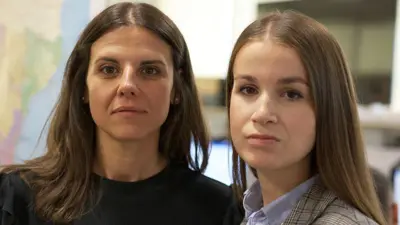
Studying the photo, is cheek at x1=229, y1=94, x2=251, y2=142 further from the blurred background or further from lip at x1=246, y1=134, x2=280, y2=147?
the blurred background

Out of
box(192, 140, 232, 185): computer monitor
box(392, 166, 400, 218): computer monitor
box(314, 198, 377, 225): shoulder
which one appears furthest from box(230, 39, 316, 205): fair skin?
box(192, 140, 232, 185): computer monitor

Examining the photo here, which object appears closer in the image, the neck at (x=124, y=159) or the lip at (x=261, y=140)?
the lip at (x=261, y=140)

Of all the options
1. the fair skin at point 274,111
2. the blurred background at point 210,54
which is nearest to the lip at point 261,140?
the fair skin at point 274,111

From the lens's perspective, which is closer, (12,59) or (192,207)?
(192,207)

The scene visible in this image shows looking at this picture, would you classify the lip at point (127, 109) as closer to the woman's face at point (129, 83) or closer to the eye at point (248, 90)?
the woman's face at point (129, 83)

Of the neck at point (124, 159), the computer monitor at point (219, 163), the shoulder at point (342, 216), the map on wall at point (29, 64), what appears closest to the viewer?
the shoulder at point (342, 216)

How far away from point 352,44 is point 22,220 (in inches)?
67.1

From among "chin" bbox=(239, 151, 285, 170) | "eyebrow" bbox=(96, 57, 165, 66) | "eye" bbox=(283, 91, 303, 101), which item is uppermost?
"eyebrow" bbox=(96, 57, 165, 66)

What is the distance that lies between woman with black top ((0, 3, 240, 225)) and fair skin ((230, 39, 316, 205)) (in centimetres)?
33

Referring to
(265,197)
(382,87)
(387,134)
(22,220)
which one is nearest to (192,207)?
(265,197)

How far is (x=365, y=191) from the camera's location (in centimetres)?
98

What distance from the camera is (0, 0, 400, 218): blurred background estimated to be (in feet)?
6.02

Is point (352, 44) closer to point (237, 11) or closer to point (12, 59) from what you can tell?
point (237, 11)

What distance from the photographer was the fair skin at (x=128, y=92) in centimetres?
120
